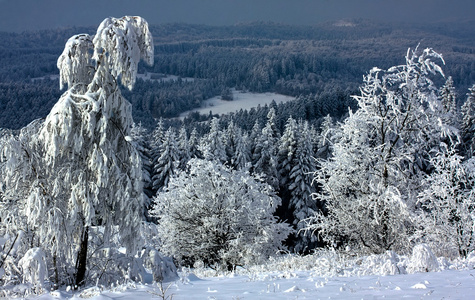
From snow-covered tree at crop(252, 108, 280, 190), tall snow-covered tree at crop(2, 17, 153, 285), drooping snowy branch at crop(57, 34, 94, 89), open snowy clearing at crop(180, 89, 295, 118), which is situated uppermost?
drooping snowy branch at crop(57, 34, 94, 89)

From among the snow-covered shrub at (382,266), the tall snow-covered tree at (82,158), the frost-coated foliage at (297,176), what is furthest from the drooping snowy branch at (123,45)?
the frost-coated foliage at (297,176)

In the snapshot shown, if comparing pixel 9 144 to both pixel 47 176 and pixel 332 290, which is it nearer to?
pixel 47 176

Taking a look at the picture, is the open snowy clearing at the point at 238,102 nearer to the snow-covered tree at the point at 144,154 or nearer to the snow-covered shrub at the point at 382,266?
the snow-covered tree at the point at 144,154

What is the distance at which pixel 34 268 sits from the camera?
7.37 m

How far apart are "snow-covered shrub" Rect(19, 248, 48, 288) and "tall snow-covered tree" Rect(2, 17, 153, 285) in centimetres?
90

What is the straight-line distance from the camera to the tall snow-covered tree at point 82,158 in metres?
8.30

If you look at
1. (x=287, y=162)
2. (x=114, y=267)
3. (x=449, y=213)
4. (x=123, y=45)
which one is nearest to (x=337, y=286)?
(x=114, y=267)

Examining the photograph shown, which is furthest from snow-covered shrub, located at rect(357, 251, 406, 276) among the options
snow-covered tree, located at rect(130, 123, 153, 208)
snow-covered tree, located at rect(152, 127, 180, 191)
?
snow-covered tree, located at rect(130, 123, 153, 208)

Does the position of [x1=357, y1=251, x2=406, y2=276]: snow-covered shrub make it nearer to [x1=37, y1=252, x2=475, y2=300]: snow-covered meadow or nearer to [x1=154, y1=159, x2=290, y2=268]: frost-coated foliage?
[x1=37, y1=252, x2=475, y2=300]: snow-covered meadow

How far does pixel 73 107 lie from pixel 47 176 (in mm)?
1684

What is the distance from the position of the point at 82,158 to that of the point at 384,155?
8635 mm

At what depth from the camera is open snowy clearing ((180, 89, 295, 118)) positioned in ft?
452

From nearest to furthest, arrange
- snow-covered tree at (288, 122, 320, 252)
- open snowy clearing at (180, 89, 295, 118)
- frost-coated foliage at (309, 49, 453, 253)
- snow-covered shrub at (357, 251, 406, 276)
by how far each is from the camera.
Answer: snow-covered shrub at (357, 251, 406, 276)
frost-coated foliage at (309, 49, 453, 253)
snow-covered tree at (288, 122, 320, 252)
open snowy clearing at (180, 89, 295, 118)

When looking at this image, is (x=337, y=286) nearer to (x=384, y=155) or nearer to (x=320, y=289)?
(x=320, y=289)
